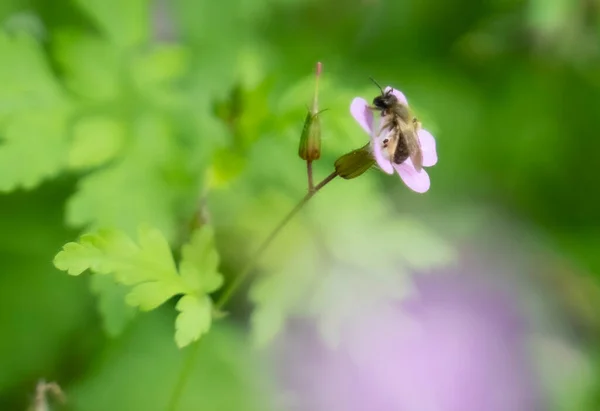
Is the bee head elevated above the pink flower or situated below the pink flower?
above

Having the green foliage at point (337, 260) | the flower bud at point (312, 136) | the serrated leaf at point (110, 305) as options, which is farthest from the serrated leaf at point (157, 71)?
the flower bud at point (312, 136)

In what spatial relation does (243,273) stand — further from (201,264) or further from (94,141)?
(94,141)

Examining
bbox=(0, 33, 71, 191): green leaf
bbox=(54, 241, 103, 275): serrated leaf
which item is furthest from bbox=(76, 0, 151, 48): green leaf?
bbox=(54, 241, 103, 275): serrated leaf

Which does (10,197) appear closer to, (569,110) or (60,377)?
(60,377)

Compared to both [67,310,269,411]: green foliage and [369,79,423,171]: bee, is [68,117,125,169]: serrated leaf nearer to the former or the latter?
[67,310,269,411]: green foliage

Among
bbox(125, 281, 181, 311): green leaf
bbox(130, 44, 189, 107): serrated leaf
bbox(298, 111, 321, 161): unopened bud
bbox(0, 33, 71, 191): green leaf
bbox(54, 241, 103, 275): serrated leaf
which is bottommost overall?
bbox(54, 241, 103, 275): serrated leaf

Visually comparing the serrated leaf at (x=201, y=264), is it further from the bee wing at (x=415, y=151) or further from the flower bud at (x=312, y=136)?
the bee wing at (x=415, y=151)

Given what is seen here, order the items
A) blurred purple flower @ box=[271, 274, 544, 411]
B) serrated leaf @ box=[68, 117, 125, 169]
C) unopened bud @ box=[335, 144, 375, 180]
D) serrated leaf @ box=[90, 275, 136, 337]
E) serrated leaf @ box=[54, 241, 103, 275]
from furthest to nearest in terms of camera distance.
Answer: blurred purple flower @ box=[271, 274, 544, 411] < serrated leaf @ box=[68, 117, 125, 169] < serrated leaf @ box=[90, 275, 136, 337] < unopened bud @ box=[335, 144, 375, 180] < serrated leaf @ box=[54, 241, 103, 275]

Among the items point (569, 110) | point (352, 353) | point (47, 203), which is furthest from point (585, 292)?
point (47, 203)
